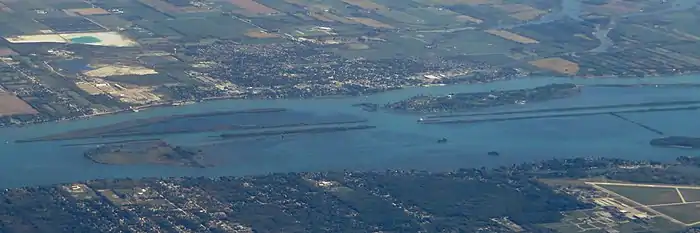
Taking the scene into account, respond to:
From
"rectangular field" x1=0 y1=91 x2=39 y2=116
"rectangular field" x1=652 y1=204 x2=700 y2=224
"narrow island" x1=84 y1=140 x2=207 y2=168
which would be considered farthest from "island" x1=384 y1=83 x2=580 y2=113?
"rectangular field" x1=0 y1=91 x2=39 y2=116

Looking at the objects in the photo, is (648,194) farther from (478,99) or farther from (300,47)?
(300,47)

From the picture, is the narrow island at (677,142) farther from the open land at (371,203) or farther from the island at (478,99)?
the island at (478,99)

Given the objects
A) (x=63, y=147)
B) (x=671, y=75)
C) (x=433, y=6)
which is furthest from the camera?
(x=433, y=6)

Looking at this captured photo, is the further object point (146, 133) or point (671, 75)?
point (671, 75)

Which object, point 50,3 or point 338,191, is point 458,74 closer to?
point 338,191

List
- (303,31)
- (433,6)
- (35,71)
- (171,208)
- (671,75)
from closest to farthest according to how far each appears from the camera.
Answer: (171,208)
(35,71)
(671,75)
(303,31)
(433,6)

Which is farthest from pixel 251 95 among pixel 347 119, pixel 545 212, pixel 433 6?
pixel 433 6
